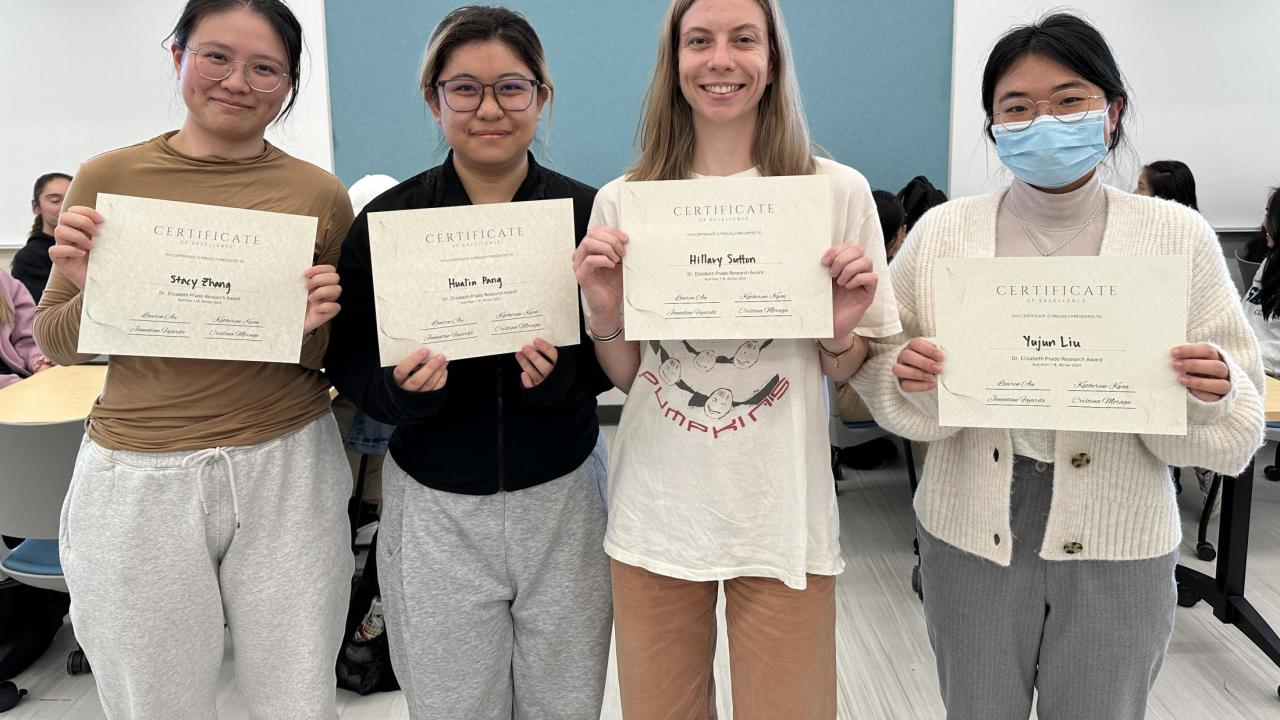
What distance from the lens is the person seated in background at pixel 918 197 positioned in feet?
15.3

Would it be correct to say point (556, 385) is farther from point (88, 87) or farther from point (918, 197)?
point (88, 87)

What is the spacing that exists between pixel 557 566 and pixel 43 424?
1.55 m

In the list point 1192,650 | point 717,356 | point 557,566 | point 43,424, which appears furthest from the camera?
point 1192,650

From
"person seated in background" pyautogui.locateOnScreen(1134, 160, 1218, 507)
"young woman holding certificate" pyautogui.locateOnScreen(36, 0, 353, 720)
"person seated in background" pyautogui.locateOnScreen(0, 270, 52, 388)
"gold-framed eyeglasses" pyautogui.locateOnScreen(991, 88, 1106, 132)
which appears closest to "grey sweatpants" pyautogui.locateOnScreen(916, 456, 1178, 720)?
"gold-framed eyeglasses" pyautogui.locateOnScreen(991, 88, 1106, 132)

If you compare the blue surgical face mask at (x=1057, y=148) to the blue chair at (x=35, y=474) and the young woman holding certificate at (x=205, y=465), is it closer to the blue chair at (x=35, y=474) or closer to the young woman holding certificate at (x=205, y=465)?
the young woman holding certificate at (x=205, y=465)

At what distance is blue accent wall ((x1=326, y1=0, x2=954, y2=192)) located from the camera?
15.8 feet

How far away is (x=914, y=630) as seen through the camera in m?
2.81

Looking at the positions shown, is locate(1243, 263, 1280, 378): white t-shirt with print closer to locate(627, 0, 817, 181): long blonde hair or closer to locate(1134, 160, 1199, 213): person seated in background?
locate(1134, 160, 1199, 213): person seated in background

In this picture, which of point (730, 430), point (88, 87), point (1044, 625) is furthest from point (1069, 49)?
point (88, 87)

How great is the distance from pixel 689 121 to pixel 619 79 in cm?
371

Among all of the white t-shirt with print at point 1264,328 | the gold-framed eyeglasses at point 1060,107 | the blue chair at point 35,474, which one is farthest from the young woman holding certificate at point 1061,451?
the white t-shirt with print at point 1264,328

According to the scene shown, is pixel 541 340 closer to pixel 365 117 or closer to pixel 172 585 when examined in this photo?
pixel 172 585

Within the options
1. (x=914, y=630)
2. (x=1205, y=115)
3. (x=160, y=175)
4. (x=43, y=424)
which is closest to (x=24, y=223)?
(x=43, y=424)

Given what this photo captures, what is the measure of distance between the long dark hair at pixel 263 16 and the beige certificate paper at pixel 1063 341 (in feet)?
3.87
